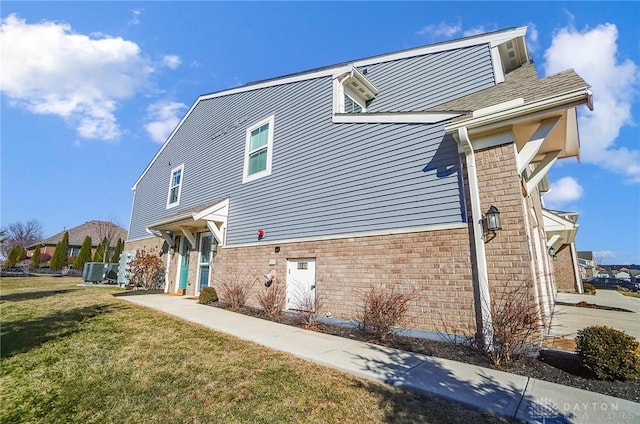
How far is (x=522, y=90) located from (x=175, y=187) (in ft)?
50.4

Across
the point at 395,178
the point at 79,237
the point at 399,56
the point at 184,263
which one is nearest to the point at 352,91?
the point at 399,56

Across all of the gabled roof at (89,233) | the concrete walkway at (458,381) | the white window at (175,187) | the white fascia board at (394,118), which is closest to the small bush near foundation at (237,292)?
the concrete walkway at (458,381)

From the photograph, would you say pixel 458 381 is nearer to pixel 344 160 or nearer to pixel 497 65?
pixel 344 160

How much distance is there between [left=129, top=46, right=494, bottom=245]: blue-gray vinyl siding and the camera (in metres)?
6.15

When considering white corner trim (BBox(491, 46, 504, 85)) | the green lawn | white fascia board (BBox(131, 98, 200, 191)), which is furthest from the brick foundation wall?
white fascia board (BBox(131, 98, 200, 191))

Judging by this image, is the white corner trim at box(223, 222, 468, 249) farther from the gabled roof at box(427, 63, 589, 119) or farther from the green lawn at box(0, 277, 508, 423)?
the green lawn at box(0, 277, 508, 423)

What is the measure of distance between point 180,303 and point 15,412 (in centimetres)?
724

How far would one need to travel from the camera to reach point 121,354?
4.58 metres

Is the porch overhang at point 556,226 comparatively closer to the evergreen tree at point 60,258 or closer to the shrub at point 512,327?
the shrub at point 512,327

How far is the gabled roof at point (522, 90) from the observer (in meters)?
4.65

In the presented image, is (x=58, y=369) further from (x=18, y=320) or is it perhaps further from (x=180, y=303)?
(x=180, y=303)

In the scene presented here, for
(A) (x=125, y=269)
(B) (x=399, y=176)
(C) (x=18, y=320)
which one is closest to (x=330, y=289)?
(B) (x=399, y=176)

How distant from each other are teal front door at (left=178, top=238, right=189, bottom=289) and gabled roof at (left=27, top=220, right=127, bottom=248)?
28663 mm

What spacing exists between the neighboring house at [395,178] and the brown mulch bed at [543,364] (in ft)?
1.48
